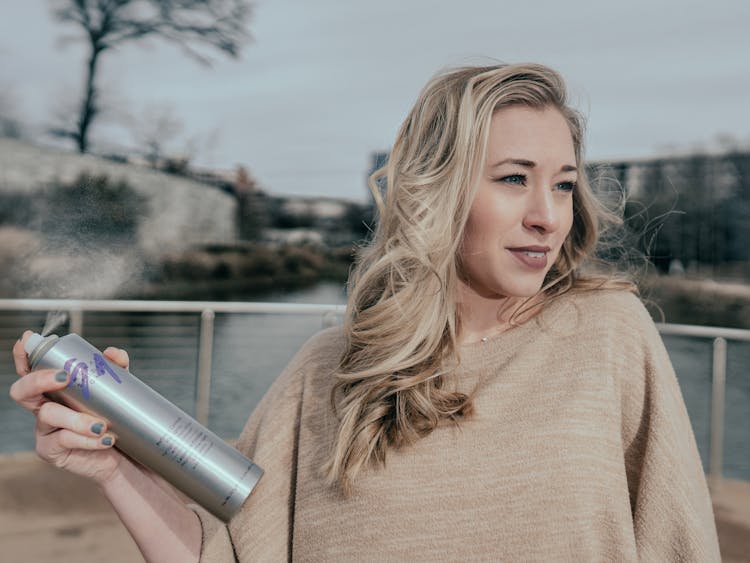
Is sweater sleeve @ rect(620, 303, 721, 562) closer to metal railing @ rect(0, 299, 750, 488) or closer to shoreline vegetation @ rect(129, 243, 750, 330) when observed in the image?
metal railing @ rect(0, 299, 750, 488)

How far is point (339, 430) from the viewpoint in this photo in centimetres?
123

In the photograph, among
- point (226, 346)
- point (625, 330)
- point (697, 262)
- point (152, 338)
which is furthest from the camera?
point (697, 262)

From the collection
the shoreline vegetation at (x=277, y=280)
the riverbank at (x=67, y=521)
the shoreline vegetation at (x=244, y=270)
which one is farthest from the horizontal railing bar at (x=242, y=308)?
the shoreline vegetation at (x=244, y=270)

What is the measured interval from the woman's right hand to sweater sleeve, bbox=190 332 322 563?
295 mm

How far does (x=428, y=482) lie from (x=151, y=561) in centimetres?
52

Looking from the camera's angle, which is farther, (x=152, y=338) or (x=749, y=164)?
(x=749, y=164)

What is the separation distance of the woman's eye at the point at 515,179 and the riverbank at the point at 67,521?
7.58ft

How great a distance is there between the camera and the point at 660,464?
1.12m

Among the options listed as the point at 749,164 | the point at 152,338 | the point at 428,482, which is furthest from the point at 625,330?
the point at 749,164

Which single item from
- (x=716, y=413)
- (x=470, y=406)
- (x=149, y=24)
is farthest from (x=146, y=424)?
(x=149, y=24)

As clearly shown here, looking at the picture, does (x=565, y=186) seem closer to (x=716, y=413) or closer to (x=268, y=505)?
(x=268, y=505)

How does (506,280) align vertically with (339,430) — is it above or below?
above

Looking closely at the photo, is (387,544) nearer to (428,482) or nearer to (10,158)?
(428,482)

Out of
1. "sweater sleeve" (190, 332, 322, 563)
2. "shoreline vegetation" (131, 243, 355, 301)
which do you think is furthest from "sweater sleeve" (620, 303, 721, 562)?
"shoreline vegetation" (131, 243, 355, 301)
